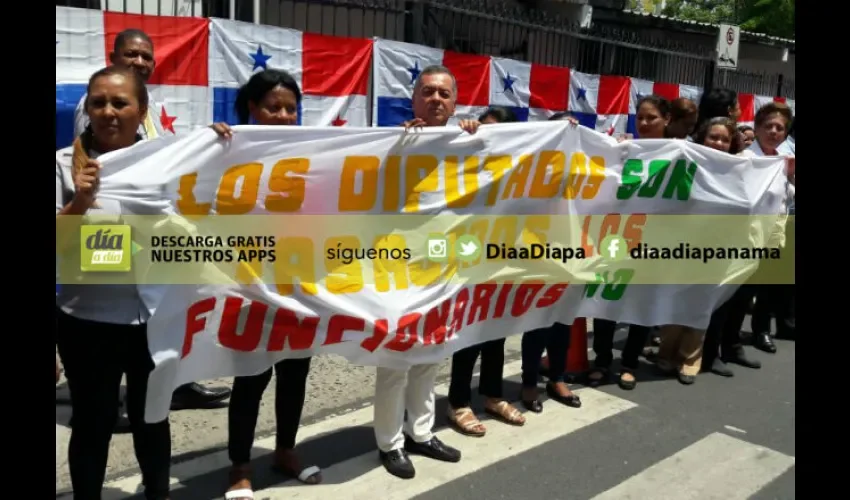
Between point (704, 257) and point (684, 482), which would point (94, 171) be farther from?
point (704, 257)

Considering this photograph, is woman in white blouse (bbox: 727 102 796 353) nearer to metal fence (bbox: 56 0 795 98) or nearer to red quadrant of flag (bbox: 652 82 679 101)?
metal fence (bbox: 56 0 795 98)

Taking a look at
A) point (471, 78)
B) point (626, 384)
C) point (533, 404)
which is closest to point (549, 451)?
point (533, 404)

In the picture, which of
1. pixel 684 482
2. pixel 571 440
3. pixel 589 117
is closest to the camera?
pixel 684 482

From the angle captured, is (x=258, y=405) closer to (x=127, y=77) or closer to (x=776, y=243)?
(x=127, y=77)

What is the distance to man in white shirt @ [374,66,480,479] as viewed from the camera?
140 inches

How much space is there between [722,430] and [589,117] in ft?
→ 18.6

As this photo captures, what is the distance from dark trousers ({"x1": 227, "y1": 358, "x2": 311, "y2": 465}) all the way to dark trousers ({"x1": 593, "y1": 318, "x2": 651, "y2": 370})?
2311 millimetres

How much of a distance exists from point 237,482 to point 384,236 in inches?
50.6

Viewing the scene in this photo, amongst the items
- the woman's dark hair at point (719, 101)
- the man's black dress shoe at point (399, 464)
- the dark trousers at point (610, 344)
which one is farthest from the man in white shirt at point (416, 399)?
the woman's dark hair at point (719, 101)

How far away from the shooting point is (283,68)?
590cm

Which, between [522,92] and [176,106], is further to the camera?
[522,92]

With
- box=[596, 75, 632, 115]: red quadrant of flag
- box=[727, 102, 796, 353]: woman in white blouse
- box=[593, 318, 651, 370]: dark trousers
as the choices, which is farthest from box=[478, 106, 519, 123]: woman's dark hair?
box=[596, 75, 632, 115]: red quadrant of flag

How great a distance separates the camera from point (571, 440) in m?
4.13
